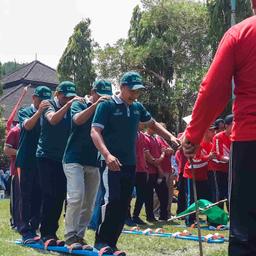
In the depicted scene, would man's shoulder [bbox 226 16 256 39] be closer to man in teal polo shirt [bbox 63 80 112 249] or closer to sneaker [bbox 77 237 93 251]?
man in teal polo shirt [bbox 63 80 112 249]

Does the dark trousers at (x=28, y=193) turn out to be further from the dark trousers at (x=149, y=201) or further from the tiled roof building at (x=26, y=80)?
the tiled roof building at (x=26, y=80)

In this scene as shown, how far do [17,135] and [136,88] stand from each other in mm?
3178

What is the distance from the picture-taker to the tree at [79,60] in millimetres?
38625

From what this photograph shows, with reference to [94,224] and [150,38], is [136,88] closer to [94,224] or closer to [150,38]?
[94,224]

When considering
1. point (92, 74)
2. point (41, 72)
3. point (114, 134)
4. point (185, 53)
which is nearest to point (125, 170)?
point (114, 134)

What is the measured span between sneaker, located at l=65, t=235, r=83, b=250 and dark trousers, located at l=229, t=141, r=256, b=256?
3.15m

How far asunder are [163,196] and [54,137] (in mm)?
4578

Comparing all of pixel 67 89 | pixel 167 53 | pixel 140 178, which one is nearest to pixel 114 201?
pixel 67 89

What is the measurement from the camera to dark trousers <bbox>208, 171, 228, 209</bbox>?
989 cm

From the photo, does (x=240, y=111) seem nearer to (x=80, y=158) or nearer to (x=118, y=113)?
(x=118, y=113)

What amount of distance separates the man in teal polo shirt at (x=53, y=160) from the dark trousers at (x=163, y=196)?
13.9 feet

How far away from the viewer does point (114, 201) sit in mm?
6070

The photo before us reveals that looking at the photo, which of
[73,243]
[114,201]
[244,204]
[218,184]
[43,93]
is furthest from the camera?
[218,184]

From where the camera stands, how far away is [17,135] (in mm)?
8773
